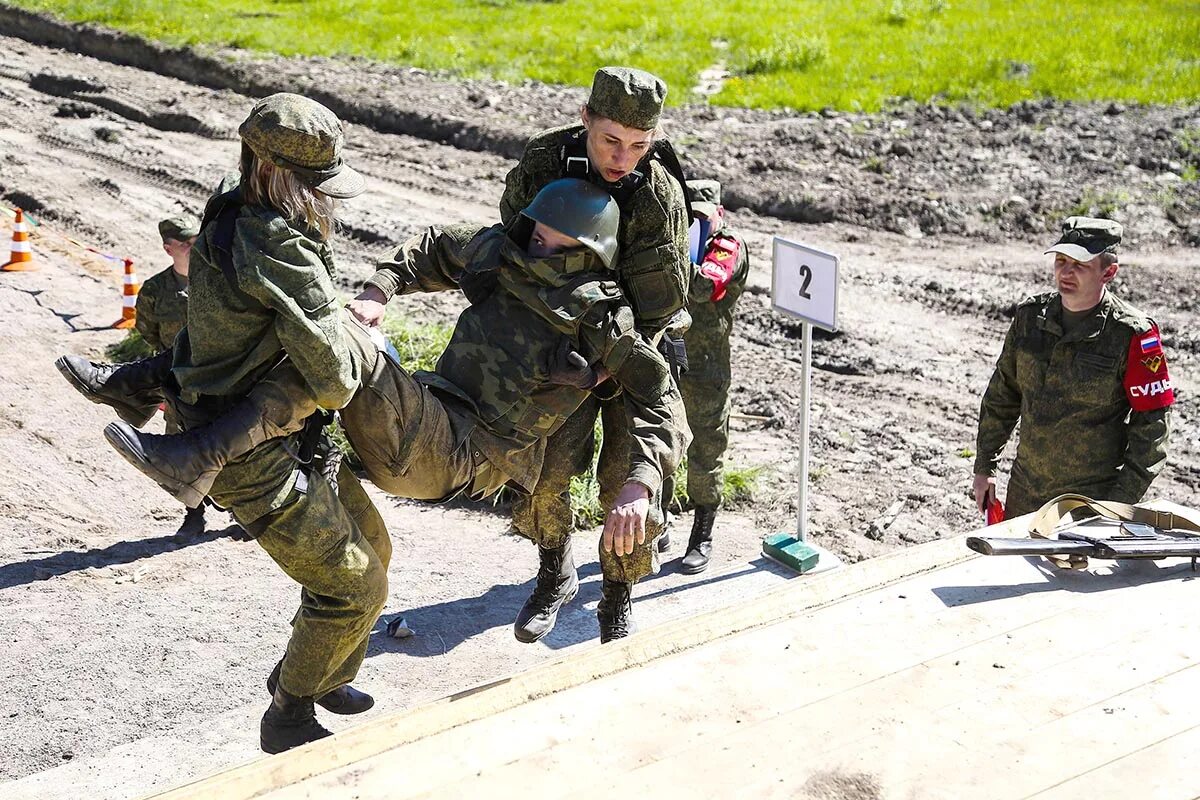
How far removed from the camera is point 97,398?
4.30 meters

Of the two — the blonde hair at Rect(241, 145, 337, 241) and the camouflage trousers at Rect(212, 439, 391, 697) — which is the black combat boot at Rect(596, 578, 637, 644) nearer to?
the camouflage trousers at Rect(212, 439, 391, 697)

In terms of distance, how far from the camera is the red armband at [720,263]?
6.20m

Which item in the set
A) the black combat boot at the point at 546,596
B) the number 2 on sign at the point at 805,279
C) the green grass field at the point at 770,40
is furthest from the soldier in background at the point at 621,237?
the green grass field at the point at 770,40

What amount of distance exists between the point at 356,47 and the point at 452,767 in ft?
56.0

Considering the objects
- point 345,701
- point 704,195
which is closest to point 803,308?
point 704,195

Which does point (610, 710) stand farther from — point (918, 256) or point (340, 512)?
point (918, 256)

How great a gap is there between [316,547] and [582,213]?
136 centimetres

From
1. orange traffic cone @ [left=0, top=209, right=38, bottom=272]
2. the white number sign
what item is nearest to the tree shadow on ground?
the white number sign

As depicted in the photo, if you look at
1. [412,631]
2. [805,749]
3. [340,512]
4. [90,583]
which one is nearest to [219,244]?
[340,512]

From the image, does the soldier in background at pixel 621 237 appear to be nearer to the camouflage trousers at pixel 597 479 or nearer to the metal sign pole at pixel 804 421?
the camouflage trousers at pixel 597 479

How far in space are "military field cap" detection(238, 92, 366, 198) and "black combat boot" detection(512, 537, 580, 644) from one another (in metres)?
2.10

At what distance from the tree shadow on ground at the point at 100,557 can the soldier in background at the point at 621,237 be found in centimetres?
238

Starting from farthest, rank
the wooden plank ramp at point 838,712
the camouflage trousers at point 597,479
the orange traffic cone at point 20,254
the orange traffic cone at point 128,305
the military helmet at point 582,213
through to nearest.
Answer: the orange traffic cone at point 20,254 < the orange traffic cone at point 128,305 < the camouflage trousers at point 597,479 < the military helmet at point 582,213 < the wooden plank ramp at point 838,712

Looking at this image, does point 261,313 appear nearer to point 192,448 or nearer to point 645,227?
point 192,448
